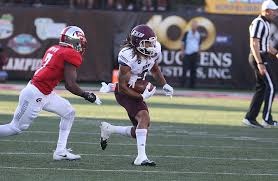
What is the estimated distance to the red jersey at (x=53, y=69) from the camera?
27.3 ft

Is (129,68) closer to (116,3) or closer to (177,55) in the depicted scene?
(177,55)

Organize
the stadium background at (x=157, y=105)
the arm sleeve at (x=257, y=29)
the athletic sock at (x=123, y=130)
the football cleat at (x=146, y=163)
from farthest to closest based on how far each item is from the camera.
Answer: the arm sleeve at (x=257, y=29) → the athletic sock at (x=123, y=130) → the football cleat at (x=146, y=163) → the stadium background at (x=157, y=105)

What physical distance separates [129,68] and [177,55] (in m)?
13.7

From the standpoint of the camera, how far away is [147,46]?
8.42 meters

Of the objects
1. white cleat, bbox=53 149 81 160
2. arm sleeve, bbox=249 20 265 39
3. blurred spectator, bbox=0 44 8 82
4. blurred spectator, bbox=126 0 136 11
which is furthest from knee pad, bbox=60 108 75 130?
blurred spectator, bbox=126 0 136 11

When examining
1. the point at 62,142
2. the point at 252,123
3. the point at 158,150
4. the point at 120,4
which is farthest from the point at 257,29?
the point at 120,4

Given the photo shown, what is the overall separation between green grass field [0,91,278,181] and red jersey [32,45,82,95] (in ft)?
2.57

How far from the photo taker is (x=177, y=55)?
72.4ft

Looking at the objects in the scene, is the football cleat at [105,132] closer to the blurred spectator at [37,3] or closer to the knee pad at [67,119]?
the knee pad at [67,119]

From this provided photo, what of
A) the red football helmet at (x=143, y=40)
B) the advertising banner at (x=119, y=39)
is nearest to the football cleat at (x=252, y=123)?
the red football helmet at (x=143, y=40)

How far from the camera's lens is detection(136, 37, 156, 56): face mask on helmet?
8.39 m

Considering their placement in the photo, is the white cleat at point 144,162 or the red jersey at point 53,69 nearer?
the white cleat at point 144,162

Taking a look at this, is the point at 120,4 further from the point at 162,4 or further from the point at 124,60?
the point at 124,60

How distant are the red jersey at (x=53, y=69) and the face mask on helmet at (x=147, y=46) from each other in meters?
0.65
